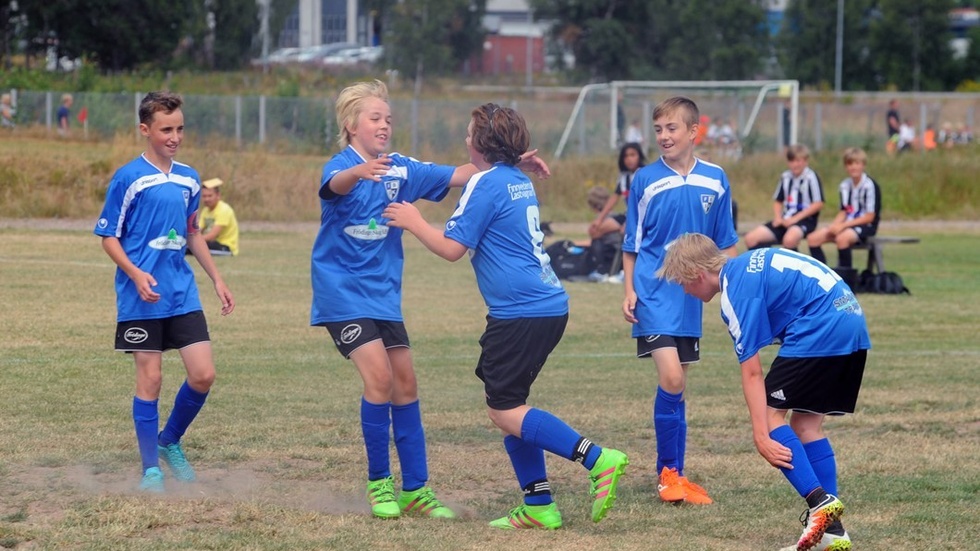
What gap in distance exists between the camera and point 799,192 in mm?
15477

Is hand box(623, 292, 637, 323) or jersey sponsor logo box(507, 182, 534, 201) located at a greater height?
jersey sponsor logo box(507, 182, 534, 201)

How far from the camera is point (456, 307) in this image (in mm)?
13367

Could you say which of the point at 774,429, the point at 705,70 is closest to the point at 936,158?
the point at 774,429

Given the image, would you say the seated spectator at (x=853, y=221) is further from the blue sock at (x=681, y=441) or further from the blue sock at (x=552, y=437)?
the blue sock at (x=552, y=437)

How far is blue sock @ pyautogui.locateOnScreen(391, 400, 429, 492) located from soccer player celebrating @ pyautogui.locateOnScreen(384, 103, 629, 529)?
430mm

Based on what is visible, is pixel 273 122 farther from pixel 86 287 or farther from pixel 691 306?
pixel 691 306

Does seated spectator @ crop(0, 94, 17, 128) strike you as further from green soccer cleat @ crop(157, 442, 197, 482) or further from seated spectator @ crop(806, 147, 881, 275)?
green soccer cleat @ crop(157, 442, 197, 482)

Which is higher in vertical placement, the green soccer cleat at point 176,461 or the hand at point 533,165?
the hand at point 533,165

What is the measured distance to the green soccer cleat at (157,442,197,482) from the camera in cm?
609

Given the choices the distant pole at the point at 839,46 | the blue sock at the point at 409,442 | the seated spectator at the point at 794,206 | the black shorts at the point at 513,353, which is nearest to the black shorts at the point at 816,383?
the black shorts at the point at 513,353

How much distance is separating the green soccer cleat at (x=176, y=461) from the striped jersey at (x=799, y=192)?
419 inches

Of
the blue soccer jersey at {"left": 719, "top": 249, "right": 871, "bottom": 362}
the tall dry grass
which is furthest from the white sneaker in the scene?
the tall dry grass

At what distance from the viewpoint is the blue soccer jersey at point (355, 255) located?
5.43 m

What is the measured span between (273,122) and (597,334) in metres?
17.8
